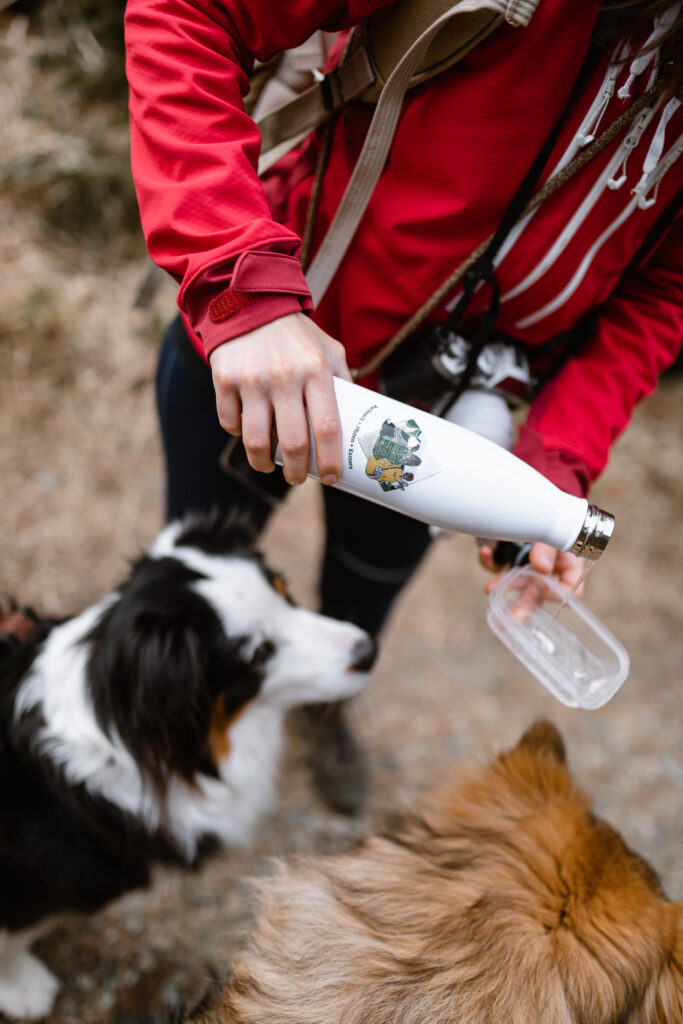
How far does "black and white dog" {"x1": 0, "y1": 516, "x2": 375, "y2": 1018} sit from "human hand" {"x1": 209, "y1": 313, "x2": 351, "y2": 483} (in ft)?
2.20

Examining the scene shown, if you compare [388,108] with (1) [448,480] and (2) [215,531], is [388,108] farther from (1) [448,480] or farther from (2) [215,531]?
(2) [215,531]

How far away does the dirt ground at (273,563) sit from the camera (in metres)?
1.86

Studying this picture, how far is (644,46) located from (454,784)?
1269mm

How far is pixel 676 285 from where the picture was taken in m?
1.06

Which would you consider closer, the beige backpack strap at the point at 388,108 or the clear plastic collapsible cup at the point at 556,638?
the beige backpack strap at the point at 388,108

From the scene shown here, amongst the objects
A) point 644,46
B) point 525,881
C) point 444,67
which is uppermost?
point 644,46

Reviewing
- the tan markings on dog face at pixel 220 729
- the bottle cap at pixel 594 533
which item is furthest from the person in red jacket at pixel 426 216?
the tan markings on dog face at pixel 220 729

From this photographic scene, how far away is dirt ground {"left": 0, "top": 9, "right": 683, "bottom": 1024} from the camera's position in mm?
1857

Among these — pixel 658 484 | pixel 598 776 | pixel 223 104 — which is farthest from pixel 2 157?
pixel 598 776

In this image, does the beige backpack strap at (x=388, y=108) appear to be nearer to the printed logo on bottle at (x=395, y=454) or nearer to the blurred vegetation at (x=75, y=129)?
the printed logo on bottle at (x=395, y=454)

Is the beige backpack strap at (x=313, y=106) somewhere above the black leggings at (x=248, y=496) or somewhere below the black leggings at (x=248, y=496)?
above

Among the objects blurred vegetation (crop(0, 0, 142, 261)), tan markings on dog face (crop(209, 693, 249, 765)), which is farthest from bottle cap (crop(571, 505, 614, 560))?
blurred vegetation (crop(0, 0, 142, 261))

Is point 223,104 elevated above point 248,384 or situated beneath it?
elevated above

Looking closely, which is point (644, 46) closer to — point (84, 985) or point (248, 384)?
point (248, 384)
